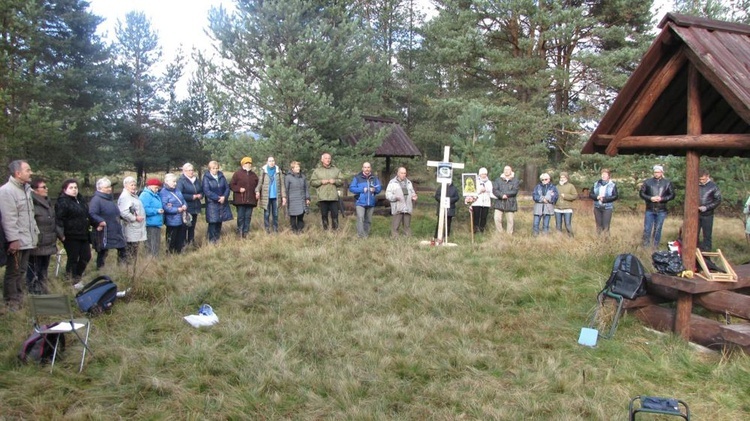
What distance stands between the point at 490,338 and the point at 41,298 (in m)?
4.16

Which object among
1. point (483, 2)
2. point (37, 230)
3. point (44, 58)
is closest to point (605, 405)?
point (37, 230)

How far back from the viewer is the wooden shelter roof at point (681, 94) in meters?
4.44

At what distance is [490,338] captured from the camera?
16.5 feet

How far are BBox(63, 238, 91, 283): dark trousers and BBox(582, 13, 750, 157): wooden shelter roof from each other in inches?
280

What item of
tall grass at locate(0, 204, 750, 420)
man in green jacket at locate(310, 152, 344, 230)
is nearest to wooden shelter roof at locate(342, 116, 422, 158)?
man in green jacket at locate(310, 152, 344, 230)

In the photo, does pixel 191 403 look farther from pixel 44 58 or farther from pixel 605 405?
pixel 44 58

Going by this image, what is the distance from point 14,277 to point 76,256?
4.24ft

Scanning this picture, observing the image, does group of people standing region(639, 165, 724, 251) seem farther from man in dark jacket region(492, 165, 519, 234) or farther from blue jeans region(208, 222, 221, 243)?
blue jeans region(208, 222, 221, 243)

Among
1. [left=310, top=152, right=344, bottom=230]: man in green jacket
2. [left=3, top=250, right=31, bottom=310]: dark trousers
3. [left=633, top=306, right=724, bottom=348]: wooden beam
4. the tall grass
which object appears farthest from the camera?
[left=310, top=152, right=344, bottom=230]: man in green jacket

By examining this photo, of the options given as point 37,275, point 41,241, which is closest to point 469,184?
point 41,241

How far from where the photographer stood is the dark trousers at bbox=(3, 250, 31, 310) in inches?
230

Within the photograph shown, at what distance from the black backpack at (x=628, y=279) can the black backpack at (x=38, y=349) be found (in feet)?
17.9

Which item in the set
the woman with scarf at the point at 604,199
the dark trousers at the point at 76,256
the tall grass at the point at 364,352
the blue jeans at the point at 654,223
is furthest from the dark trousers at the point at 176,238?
the blue jeans at the point at 654,223

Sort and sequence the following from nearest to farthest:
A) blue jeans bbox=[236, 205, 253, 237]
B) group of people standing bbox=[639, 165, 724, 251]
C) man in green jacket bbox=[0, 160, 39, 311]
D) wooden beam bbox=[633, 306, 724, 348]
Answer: wooden beam bbox=[633, 306, 724, 348] → man in green jacket bbox=[0, 160, 39, 311] → group of people standing bbox=[639, 165, 724, 251] → blue jeans bbox=[236, 205, 253, 237]
